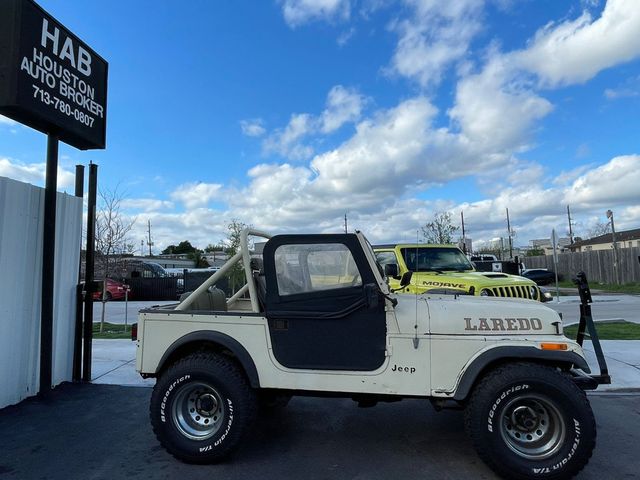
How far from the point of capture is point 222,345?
4.02 metres

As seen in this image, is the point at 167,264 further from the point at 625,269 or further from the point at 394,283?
the point at 394,283

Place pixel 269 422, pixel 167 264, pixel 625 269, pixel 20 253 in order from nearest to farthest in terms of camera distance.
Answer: pixel 269 422 < pixel 20 253 < pixel 625 269 < pixel 167 264

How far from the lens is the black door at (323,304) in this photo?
3.80 m

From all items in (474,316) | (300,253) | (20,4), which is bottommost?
(474,316)

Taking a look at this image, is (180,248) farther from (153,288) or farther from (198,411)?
(198,411)

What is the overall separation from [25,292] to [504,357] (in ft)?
17.5

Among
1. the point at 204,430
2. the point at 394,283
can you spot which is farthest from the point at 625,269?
the point at 204,430

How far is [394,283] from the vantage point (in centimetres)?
795

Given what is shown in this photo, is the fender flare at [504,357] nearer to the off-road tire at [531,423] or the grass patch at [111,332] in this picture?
the off-road tire at [531,423]

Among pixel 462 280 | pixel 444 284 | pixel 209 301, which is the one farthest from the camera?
pixel 444 284

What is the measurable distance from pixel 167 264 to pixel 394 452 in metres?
50.7

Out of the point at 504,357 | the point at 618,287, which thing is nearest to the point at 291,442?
the point at 504,357

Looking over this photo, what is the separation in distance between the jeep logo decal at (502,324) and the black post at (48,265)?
4896 mm

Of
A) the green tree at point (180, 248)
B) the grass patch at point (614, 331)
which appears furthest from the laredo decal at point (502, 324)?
the green tree at point (180, 248)
